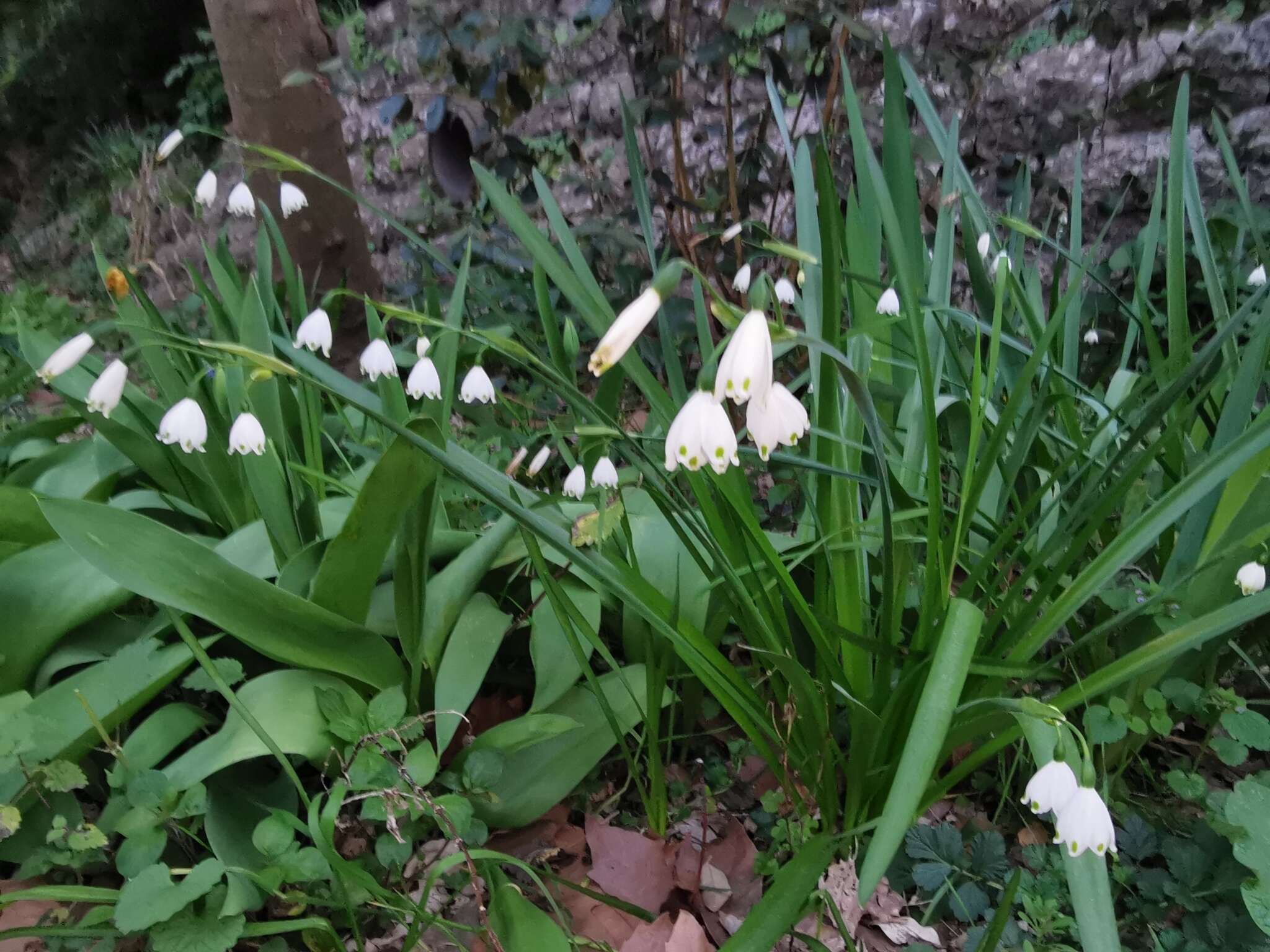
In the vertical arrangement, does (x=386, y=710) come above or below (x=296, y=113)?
below

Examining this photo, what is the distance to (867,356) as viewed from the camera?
121cm

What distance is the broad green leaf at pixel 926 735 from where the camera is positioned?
634 millimetres

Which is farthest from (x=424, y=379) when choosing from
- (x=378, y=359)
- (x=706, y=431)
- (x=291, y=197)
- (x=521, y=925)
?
(x=291, y=197)

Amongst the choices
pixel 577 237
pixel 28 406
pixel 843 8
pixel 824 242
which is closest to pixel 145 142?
pixel 28 406

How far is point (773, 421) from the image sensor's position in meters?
0.71

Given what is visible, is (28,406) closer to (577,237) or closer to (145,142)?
(577,237)

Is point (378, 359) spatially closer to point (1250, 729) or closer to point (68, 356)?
point (68, 356)

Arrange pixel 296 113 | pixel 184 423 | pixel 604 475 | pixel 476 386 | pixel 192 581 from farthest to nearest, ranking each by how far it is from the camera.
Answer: pixel 296 113
pixel 476 386
pixel 604 475
pixel 184 423
pixel 192 581

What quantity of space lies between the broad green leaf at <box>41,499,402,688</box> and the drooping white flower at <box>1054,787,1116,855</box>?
A: 2.74ft

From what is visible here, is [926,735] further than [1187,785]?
No

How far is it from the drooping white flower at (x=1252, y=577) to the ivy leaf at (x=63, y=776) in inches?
55.8

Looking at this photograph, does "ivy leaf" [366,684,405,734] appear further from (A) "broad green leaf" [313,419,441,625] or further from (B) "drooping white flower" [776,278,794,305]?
(B) "drooping white flower" [776,278,794,305]

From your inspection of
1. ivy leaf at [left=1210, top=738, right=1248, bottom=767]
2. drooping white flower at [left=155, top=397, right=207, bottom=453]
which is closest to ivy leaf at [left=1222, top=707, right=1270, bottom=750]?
ivy leaf at [left=1210, top=738, right=1248, bottom=767]

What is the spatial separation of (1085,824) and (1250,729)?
1.66ft
